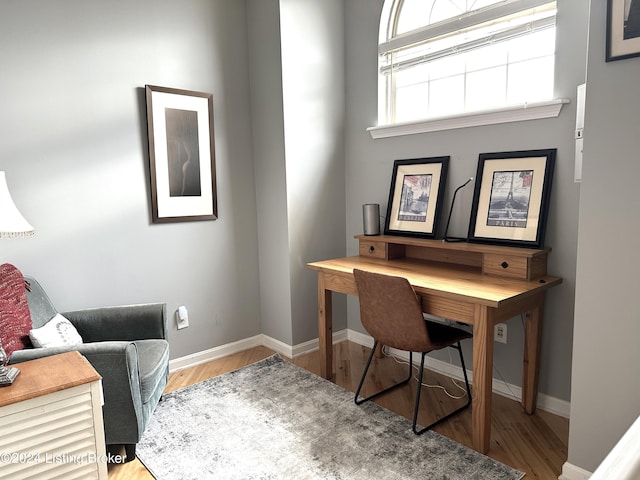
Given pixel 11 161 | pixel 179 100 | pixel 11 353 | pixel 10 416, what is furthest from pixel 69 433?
pixel 179 100

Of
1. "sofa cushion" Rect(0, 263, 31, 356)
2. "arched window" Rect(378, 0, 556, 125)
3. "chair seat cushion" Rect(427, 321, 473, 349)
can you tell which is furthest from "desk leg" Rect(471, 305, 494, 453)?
"sofa cushion" Rect(0, 263, 31, 356)

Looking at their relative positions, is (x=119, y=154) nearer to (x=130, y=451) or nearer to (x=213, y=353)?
(x=213, y=353)

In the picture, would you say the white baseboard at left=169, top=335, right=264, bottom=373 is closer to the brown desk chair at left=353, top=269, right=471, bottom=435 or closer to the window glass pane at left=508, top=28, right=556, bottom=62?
the brown desk chair at left=353, top=269, right=471, bottom=435

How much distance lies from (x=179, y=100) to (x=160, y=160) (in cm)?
41

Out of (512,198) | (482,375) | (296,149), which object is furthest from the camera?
(296,149)

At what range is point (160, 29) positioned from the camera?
2.77m

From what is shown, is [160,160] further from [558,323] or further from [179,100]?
[558,323]

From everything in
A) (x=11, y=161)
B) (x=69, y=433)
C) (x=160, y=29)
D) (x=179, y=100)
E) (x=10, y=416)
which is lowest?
(x=69, y=433)

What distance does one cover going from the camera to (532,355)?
2281 millimetres

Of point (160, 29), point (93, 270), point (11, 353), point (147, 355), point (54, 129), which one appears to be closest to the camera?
point (11, 353)

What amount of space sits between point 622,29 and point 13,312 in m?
2.71

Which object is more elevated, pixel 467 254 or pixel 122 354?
pixel 467 254

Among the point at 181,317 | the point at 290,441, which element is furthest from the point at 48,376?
the point at 181,317

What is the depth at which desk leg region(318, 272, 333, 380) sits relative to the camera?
2768 millimetres
